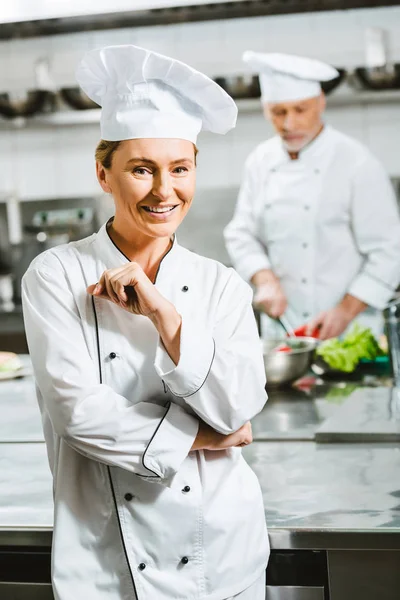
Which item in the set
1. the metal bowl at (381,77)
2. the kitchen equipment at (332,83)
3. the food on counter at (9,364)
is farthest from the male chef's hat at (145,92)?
the metal bowl at (381,77)

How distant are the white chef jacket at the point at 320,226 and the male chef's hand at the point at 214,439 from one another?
2.54 m

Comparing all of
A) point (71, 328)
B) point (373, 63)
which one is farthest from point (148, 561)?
point (373, 63)

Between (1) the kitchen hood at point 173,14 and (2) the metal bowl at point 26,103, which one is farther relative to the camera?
(2) the metal bowl at point 26,103

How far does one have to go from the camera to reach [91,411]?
1220 millimetres

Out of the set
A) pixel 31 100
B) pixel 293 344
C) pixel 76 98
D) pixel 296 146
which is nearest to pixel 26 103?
pixel 31 100

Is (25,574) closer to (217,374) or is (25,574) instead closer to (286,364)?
(217,374)

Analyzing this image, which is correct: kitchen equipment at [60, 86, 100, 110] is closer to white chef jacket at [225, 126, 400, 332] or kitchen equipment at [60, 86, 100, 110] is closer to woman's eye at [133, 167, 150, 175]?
white chef jacket at [225, 126, 400, 332]

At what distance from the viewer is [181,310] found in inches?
52.7

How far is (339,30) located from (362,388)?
286 centimetres

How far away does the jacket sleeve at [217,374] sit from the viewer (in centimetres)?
122

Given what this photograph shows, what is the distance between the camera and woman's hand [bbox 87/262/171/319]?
4.04 ft

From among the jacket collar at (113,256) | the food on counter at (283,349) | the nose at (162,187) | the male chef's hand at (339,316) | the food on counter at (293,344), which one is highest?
the nose at (162,187)

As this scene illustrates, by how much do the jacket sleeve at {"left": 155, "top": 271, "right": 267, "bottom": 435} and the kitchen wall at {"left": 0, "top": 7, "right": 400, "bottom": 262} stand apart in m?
3.38

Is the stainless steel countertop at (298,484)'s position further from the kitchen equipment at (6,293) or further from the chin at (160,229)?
the kitchen equipment at (6,293)
